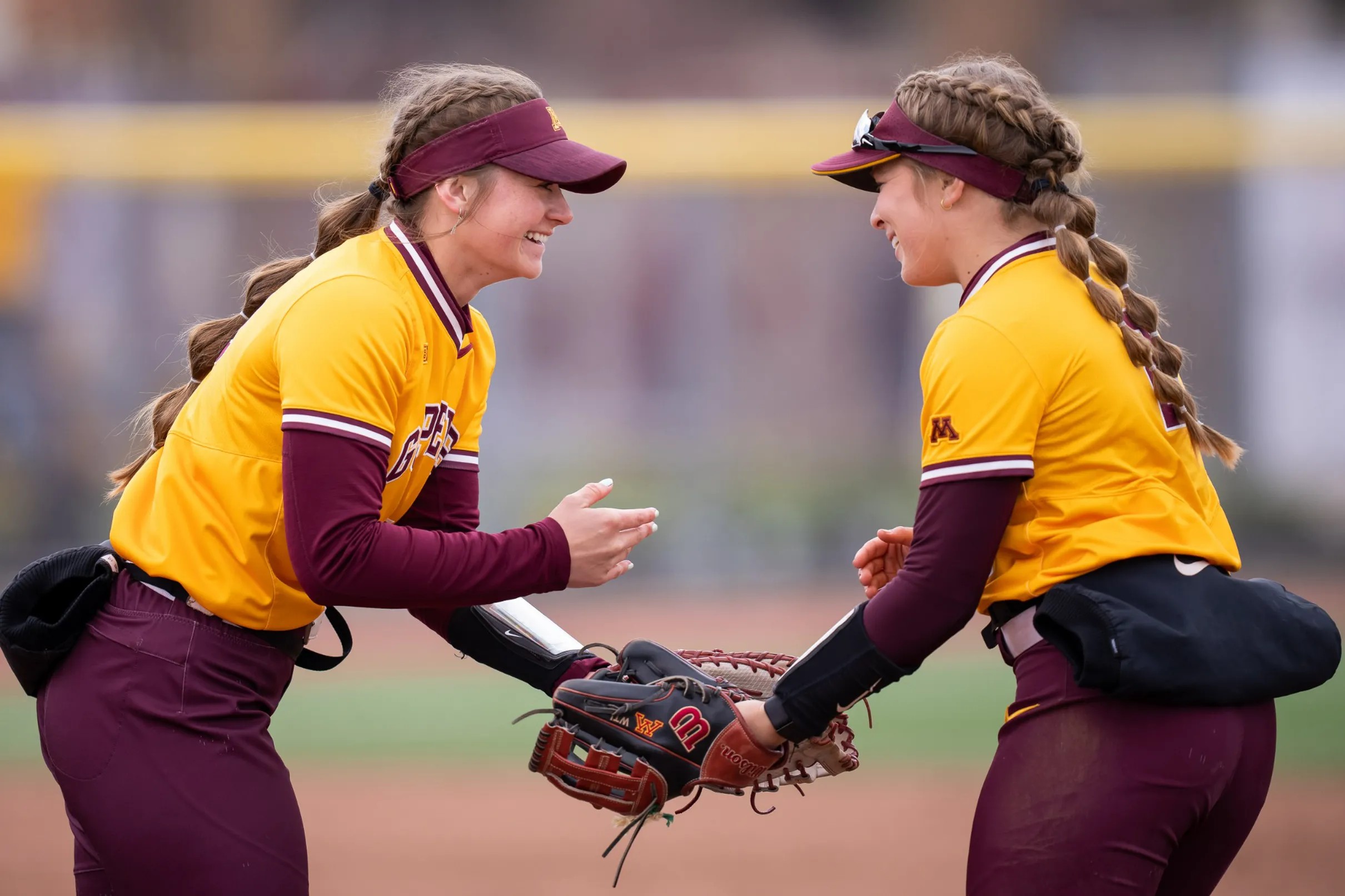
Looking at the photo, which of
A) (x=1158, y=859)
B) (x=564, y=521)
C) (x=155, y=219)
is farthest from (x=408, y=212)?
(x=155, y=219)

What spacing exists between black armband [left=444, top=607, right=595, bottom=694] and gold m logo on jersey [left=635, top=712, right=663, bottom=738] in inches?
16.6

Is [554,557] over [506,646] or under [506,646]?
over

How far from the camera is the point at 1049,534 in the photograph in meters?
2.16

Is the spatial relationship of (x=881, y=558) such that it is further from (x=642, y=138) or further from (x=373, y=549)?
(x=642, y=138)

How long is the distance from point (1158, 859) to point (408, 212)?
5.72 ft

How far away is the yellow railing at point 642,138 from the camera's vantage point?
1349 cm

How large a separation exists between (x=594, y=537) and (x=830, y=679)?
49 centimetres

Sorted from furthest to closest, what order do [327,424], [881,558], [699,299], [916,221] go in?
[699,299], [881,558], [916,221], [327,424]

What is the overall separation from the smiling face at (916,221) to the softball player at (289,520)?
52 centimetres

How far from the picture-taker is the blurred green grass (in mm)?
7082

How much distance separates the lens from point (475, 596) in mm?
2355

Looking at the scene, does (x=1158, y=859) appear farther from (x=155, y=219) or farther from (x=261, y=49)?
(x=261, y=49)

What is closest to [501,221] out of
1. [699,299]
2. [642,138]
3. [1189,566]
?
[1189,566]

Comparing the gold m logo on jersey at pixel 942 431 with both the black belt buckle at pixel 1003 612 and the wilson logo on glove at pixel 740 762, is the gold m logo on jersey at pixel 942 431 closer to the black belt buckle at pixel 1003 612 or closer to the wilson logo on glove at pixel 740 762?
the black belt buckle at pixel 1003 612
